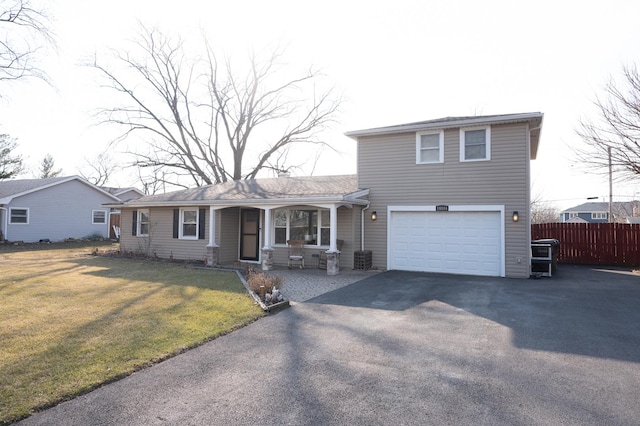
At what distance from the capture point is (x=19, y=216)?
2289cm

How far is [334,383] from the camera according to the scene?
383 centimetres

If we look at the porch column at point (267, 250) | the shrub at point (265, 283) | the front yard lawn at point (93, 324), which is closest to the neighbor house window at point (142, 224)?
the front yard lawn at point (93, 324)

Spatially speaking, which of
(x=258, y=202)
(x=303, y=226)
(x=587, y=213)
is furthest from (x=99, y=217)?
(x=587, y=213)

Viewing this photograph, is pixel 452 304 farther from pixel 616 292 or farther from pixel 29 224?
pixel 29 224

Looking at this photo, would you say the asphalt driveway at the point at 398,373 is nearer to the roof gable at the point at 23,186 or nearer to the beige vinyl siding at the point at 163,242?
the beige vinyl siding at the point at 163,242

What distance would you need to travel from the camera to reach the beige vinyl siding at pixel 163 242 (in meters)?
15.0

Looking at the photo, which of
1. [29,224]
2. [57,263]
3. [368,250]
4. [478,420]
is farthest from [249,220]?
[29,224]

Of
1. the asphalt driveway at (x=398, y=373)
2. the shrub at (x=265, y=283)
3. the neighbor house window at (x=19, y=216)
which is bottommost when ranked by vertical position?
the asphalt driveway at (x=398, y=373)

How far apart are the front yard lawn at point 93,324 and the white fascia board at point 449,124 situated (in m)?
6.57

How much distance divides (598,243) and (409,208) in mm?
8456

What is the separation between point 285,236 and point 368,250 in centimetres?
310

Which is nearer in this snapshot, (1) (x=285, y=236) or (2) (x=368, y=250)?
(2) (x=368, y=250)

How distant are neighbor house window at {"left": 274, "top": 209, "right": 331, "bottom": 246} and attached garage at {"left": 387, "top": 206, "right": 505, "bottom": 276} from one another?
2230 millimetres

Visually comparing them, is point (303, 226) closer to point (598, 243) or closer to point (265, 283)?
point (265, 283)
